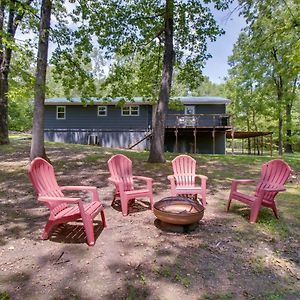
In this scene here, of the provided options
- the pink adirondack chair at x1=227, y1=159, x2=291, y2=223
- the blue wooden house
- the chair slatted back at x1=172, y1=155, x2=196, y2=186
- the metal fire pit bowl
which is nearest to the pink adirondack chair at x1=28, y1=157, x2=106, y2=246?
the metal fire pit bowl

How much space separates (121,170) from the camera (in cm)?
547

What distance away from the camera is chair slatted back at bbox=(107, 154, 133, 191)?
5.29 meters

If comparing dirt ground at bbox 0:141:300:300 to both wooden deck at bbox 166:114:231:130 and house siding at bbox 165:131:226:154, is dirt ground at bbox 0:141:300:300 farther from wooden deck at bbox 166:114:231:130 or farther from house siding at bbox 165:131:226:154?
house siding at bbox 165:131:226:154

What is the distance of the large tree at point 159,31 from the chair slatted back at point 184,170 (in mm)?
4298

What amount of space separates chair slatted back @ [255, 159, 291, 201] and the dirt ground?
51 cm

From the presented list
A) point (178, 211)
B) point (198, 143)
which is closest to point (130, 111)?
point (198, 143)

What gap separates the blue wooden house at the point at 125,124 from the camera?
20.4 m

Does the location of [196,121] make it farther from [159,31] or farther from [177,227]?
[177,227]

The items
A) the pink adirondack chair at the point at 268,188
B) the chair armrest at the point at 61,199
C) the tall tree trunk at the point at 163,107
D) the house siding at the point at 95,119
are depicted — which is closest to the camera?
the chair armrest at the point at 61,199

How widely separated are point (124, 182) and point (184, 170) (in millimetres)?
1371

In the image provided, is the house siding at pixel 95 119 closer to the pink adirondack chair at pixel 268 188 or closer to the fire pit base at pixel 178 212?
the pink adirondack chair at pixel 268 188

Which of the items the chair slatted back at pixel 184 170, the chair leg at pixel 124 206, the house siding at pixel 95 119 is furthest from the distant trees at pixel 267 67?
the house siding at pixel 95 119

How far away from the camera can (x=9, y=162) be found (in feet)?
29.3

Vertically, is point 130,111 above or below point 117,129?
above
